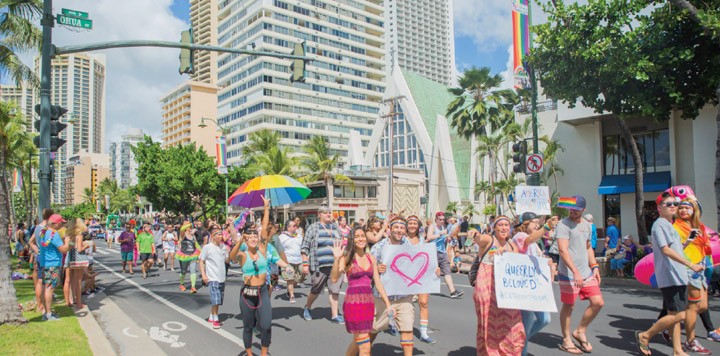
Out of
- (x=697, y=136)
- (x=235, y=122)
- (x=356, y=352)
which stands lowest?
(x=356, y=352)

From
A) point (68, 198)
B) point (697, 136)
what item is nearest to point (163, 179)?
point (697, 136)

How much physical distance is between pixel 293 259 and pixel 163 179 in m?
33.2

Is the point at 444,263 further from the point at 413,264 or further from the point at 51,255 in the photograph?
the point at 51,255

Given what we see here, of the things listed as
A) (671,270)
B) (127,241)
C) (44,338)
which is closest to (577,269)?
(671,270)

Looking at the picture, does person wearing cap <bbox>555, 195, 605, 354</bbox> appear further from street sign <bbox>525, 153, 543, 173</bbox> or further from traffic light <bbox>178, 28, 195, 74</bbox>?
street sign <bbox>525, 153, 543, 173</bbox>

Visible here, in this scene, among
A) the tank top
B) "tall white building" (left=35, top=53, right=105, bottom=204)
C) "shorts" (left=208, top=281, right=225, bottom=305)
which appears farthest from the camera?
"tall white building" (left=35, top=53, right=105, bottom=204)

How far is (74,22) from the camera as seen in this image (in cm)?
1021

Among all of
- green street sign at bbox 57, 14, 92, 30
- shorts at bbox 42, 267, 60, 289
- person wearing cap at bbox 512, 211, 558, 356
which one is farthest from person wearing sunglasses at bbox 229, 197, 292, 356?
green street sign at bbox 57, 14, 92, 30

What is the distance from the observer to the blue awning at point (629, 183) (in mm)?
22484

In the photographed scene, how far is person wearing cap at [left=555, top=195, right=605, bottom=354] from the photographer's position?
617 centimetres

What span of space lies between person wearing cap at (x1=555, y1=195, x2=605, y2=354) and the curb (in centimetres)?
581

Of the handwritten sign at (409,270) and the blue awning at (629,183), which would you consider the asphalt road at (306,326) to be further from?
the blue awning at (629,183)

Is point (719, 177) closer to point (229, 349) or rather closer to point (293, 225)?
point (293, 225)

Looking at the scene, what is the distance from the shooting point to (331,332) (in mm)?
7891
